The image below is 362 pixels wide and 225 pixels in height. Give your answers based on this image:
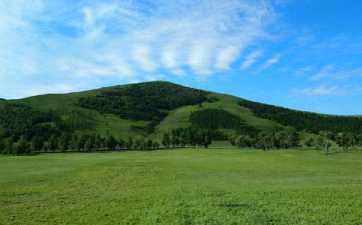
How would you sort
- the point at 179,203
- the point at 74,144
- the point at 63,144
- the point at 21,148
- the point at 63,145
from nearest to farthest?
the point at 179,203
the point at 21,148
the point at 63,145
the point at 63,144
the point at 74,144

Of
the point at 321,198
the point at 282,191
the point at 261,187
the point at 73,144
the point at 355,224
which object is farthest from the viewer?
the point at 73,144

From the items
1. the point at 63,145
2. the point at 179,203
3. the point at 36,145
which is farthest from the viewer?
the point at 36,145

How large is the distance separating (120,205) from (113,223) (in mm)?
6137

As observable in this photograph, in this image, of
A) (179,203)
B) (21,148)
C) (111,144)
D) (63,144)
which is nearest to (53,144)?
(63,144)

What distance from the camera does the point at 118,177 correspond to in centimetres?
5259

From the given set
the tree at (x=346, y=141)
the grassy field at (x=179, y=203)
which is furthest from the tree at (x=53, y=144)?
the grassy field at (x=179, y=203)

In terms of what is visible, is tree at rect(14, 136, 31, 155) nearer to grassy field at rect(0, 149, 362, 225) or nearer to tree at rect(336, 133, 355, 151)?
grassy field at rect(0, 149, 362, 225)

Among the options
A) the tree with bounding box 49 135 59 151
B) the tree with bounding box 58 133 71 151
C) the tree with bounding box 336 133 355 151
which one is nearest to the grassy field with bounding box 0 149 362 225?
the tree with bounding box 58 133 71 151

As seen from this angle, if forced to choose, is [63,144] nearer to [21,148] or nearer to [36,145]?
[36,145]

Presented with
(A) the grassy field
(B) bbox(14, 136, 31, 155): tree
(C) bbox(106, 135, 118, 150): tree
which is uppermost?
(C) bbox(106, 135, 118, 150): tree

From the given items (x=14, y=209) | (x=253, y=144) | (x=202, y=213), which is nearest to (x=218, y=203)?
(x=202, y=213)

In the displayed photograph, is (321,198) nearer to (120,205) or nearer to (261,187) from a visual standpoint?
(261,187)

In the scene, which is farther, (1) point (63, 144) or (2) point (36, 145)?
(2) point (36, 145)

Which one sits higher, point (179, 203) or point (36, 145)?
point (36, 145)
